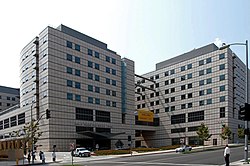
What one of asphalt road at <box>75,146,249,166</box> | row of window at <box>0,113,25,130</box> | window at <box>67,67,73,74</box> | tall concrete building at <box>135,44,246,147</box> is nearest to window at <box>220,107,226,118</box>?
tall concrete building at <box>135,44,246,147</box>

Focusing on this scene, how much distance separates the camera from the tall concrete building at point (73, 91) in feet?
227

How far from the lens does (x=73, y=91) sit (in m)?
73.8

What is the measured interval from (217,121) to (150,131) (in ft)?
90.7

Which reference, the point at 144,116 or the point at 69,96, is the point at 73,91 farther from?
the point at 144,116

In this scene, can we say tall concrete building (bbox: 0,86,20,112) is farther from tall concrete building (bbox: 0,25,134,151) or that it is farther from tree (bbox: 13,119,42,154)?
tree (bbox: 13,119,42,154)

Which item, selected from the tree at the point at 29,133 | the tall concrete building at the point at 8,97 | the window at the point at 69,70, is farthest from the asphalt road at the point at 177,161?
the tall concrete building at the point at 8,97

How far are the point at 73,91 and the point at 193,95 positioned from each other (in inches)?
1617

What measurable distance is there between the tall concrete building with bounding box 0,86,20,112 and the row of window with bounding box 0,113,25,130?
92.7 ft

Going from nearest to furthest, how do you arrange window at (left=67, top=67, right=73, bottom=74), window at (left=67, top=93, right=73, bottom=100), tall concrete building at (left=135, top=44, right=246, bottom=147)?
window at (left=67, top=93, right=73, bottom=100)
window at (left=67, top=67, right=73, bottom=74)
tall concrete building at (left=135, top=44, right=246, bottom=147)

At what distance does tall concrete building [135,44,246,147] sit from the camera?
86250 mm

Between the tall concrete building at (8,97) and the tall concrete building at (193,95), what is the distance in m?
54.3

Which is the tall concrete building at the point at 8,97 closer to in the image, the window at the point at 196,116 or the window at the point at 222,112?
the window at the point at 196,116

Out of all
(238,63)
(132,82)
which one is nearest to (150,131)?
(132,82)

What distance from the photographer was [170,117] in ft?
335
